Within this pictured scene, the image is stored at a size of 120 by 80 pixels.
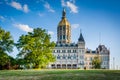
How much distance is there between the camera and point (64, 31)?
540ft

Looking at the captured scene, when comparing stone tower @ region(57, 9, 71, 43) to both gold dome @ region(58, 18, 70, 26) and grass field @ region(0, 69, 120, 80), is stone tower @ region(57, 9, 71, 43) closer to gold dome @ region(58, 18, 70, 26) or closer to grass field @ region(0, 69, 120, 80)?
gold dome @ region(58, 18, 70, 26)

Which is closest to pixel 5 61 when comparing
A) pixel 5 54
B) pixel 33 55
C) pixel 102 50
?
pixel 5 54

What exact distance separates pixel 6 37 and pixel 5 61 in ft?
15.8

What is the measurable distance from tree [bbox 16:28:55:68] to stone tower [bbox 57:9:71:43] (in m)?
98.6

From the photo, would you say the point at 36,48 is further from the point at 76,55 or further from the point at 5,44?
the point at 76,55

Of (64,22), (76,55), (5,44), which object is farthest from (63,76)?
(64,22)

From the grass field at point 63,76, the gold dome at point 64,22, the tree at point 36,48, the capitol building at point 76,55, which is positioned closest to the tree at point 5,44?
the tree at point 36,48

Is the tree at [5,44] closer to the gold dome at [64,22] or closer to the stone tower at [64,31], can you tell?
the stone tower at [64,31]

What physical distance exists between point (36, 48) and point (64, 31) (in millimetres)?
105109

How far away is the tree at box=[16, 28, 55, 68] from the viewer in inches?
2343

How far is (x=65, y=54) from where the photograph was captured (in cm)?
14512

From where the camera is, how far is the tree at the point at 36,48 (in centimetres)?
5950

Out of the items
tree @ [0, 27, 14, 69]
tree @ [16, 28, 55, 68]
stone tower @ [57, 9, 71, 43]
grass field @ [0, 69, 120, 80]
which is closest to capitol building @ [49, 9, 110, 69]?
stone tower @ [57, 9, 71, 43]

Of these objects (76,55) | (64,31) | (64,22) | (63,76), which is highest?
(64,22)
